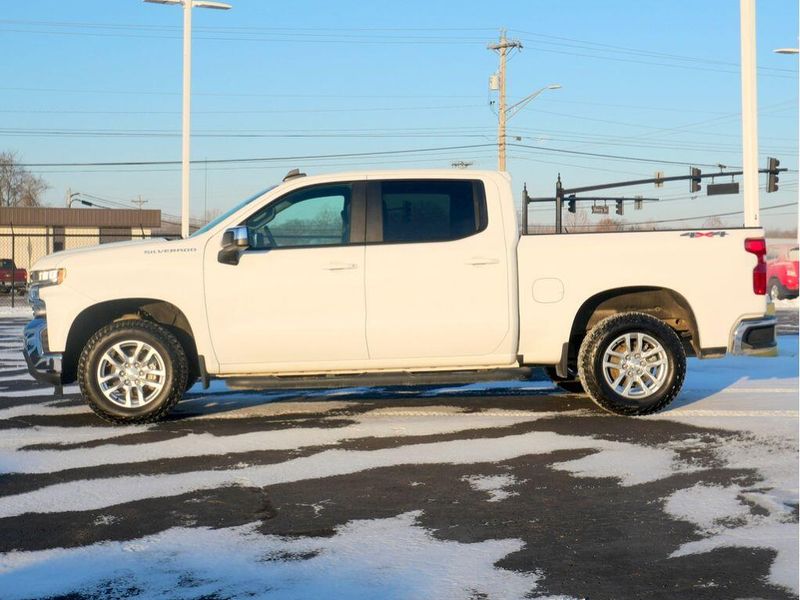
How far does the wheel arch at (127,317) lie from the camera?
864 cm

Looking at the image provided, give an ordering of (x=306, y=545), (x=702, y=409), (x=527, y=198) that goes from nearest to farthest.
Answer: (x=306, y=545)
(x=702, y=409)
(x=527, y=198)

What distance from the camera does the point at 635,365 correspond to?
28.8 ft

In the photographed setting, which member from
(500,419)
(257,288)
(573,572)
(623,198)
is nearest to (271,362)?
(257,288)

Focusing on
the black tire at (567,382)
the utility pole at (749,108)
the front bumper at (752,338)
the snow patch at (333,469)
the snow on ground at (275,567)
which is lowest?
the snow on ground at (275,567)

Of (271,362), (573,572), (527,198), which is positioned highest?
(527,198)

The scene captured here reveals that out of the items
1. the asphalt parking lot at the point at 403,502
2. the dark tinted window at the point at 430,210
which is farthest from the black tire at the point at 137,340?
the dark tinted window at the point at 430,210

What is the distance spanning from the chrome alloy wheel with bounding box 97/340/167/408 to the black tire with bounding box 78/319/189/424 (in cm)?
3

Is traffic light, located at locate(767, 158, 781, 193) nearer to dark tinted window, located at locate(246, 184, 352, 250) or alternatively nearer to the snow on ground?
dark tinted window, located at locate(246, 184, 352, 250)

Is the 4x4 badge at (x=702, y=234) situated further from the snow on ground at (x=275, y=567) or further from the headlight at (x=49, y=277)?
the headlight at (x=49, y=277)

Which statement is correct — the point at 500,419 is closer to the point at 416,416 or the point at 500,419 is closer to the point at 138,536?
the point at 416,416

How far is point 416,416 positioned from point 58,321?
10.2 ft

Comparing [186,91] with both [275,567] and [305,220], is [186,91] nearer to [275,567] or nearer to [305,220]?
[305,220]

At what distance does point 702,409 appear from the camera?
9.17 m

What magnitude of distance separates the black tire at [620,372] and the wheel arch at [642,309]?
29 centimetres
